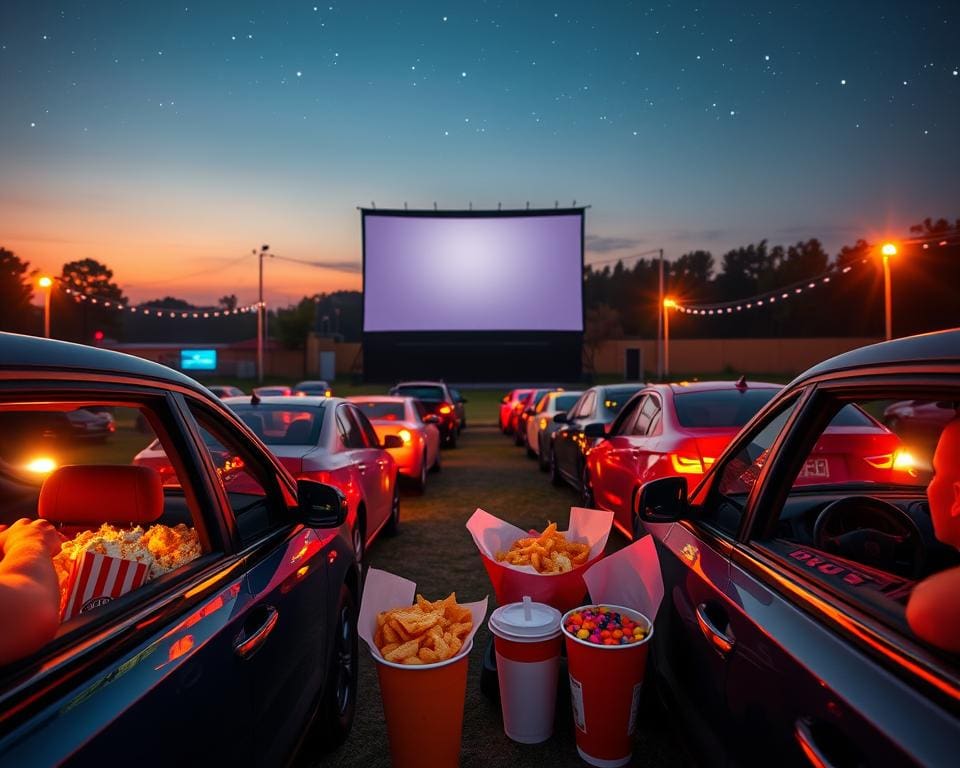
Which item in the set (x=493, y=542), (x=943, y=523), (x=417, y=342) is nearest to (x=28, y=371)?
(x=943, y=523)

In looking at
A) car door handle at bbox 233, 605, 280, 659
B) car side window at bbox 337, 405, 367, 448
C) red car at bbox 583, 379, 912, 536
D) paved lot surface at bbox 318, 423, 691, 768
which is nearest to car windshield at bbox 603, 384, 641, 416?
paved lot surface at bbox 318, 423, 691, 768

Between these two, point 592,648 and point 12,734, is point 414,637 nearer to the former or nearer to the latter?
point 592,648

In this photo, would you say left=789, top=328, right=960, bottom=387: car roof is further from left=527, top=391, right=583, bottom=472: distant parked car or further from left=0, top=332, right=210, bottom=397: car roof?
left=527, top=391, right=583, bottom=472: distant parked car

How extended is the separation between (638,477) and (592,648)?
10.7ft

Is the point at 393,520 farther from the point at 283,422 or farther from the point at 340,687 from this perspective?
the point at 340,687

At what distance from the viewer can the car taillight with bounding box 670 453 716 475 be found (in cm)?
552

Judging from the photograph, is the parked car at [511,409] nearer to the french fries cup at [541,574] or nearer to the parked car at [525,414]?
the parked car at [525,414]

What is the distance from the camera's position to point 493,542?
3.84 metres

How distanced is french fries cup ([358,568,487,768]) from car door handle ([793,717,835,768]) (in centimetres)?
147

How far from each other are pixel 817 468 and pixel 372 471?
3.64 meters

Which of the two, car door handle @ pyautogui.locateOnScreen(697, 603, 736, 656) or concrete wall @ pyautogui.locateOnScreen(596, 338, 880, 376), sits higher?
concrete wall @ pyautogui.locateOnScreen(596, 338, 880, 376)

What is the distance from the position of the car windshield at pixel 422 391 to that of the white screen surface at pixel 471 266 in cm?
2272

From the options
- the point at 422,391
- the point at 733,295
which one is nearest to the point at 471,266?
the point at 422,391

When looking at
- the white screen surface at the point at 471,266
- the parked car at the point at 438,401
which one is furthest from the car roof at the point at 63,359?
the white screen surface at the point at 471,266
